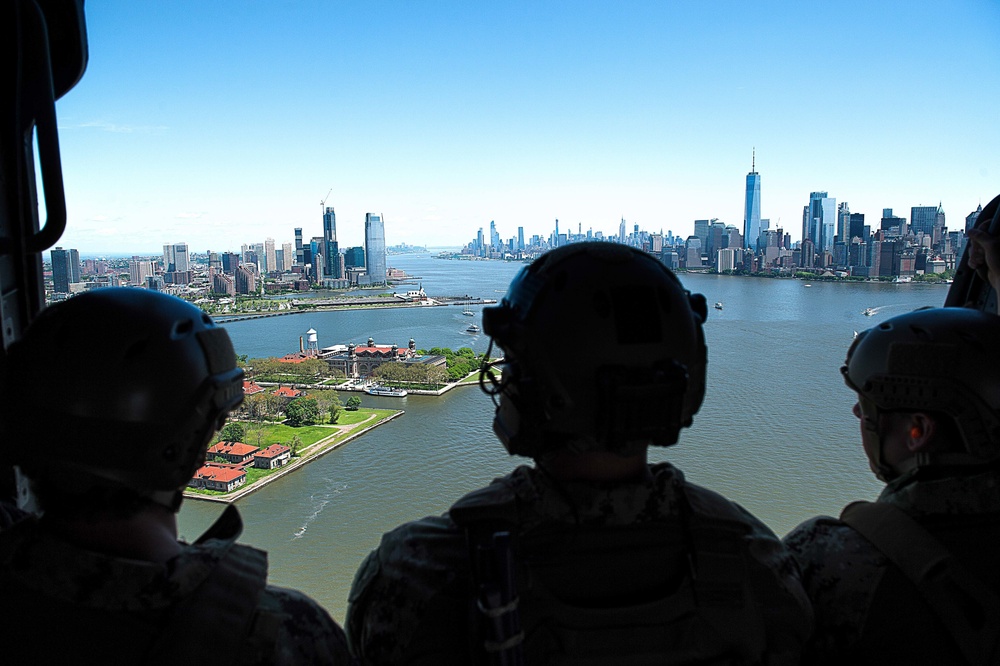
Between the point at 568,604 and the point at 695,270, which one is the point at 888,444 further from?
the point at 695,270

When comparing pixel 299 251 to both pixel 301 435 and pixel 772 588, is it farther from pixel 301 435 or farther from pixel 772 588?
pixel 772 588

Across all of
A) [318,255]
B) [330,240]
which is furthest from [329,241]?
[318,255]

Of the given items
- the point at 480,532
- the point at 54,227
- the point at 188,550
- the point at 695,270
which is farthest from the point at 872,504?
the point at 695,270

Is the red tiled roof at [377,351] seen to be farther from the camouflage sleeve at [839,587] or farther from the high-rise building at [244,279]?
the camouflage sleeve at [839,587]

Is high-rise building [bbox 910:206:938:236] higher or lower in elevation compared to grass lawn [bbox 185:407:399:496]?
higher

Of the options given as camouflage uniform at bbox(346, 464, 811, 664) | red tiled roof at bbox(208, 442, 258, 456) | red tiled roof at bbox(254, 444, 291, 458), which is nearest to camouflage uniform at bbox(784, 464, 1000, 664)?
camouflage uniform at bbox(346, 464, 811, 664)

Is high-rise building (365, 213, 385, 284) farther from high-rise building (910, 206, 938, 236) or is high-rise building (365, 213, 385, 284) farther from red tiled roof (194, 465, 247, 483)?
high-rise building (910, 206, 938, 236)
